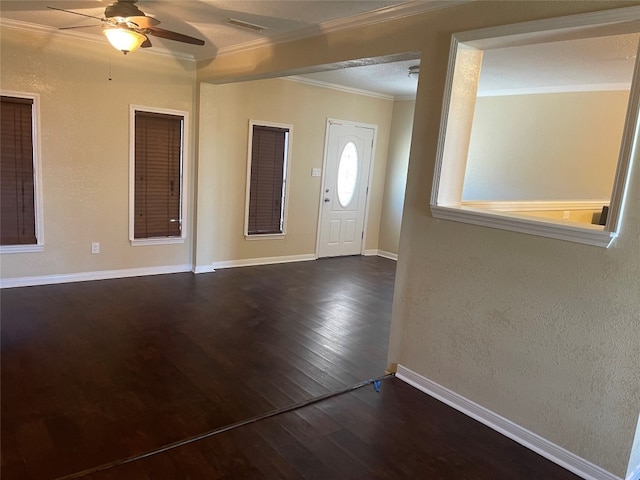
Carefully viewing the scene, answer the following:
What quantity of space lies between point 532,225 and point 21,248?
15.6 feet

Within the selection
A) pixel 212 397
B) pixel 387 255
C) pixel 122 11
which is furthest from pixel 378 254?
pixel 122 11

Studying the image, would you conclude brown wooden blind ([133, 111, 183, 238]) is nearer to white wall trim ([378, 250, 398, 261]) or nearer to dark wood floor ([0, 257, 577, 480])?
dark wood floor ([0, 257, 577, 480])

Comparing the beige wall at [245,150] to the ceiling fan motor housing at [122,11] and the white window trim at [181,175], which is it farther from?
the ceiling fan motor housing at [122,11]

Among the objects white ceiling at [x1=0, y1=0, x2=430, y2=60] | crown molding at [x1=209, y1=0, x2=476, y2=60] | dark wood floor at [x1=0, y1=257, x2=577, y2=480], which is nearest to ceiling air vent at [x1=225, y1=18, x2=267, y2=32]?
white ceiling at [x1=0, y1=0, x2=430, y2=60]

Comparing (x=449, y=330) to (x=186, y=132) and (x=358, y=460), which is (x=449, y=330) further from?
(x=186, y=132)

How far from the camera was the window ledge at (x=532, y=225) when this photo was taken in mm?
2246

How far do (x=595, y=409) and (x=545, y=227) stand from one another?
3.21 ft

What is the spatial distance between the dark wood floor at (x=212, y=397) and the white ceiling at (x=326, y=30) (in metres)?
2.32

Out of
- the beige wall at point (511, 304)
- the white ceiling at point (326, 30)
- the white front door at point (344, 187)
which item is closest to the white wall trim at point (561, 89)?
the white ceiling at point (326, 30)

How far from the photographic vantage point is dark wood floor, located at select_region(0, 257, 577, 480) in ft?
7.50

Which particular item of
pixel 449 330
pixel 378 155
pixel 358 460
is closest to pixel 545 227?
pixel 449 330

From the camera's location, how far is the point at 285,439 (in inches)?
97.8

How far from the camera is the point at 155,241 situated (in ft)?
17.8

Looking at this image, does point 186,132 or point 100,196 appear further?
point 186,132
